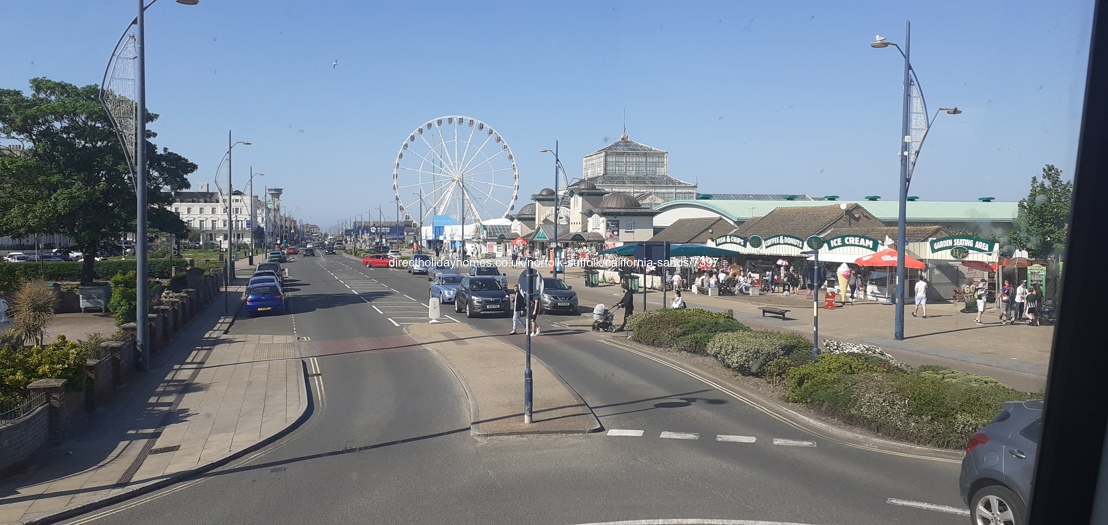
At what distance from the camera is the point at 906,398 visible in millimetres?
11805

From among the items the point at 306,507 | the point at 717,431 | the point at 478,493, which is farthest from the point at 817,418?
the point at 306,507

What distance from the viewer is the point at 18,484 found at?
950 cm

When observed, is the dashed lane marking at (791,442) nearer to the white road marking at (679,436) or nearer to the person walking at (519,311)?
the white road marking at (679,436)

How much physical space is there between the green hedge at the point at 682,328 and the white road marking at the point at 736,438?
748 cm

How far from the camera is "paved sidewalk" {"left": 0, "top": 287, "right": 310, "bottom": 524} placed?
928 cm

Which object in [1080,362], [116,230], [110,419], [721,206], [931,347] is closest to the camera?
[1080,362]

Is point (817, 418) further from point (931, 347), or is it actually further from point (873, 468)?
point (931, 347)

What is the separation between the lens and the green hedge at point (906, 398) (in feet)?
36.3

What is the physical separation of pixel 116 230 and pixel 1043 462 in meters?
32.1

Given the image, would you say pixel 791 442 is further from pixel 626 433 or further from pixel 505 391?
pixel 505 391

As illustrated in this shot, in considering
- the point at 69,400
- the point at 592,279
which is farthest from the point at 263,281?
the point at 592,279

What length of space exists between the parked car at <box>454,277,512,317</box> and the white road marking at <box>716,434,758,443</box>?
18.7 metres

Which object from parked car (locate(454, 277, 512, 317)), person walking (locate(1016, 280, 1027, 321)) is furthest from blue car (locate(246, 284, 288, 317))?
person walking (locate(1016, 280, 1027, 321))

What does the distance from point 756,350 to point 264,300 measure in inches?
853
